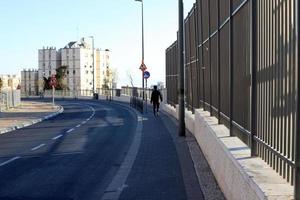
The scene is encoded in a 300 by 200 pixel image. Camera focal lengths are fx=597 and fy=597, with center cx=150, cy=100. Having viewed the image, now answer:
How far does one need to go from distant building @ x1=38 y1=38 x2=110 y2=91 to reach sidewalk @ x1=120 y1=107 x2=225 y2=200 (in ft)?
427

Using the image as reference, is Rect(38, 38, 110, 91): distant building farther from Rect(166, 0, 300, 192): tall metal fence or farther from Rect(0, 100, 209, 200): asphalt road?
Rect(166, 0, 300, 192): tall metal fence

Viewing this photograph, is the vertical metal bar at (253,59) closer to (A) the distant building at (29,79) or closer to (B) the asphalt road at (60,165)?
(B) the asphalt road at (60,165)

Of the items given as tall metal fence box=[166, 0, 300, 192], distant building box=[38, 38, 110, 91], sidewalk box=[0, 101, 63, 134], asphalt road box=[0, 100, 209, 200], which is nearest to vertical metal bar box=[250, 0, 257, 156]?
tall metal fence box=[166, 0, 300, 192]

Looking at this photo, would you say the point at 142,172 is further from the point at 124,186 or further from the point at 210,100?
the point at 210,100

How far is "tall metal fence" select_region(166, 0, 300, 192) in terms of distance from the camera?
5492mm

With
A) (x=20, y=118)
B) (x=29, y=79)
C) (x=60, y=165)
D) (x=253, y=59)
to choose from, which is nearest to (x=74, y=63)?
(x=29, y=79)

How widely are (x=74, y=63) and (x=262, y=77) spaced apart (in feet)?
477

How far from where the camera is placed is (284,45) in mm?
5777

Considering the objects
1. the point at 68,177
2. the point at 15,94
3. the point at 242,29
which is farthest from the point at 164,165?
the point at 15,94

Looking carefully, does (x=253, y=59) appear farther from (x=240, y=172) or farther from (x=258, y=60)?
(x=240, y=172)

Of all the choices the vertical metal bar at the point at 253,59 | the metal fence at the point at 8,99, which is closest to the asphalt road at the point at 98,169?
the vertical metal bar at the point at 253,59

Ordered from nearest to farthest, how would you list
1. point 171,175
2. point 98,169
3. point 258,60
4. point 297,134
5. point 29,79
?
point 297,134, point 258,60, point 171,175, point 98,169, point 29,79

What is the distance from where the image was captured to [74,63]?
5930 inches

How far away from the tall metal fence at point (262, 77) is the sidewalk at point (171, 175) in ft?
3.48
